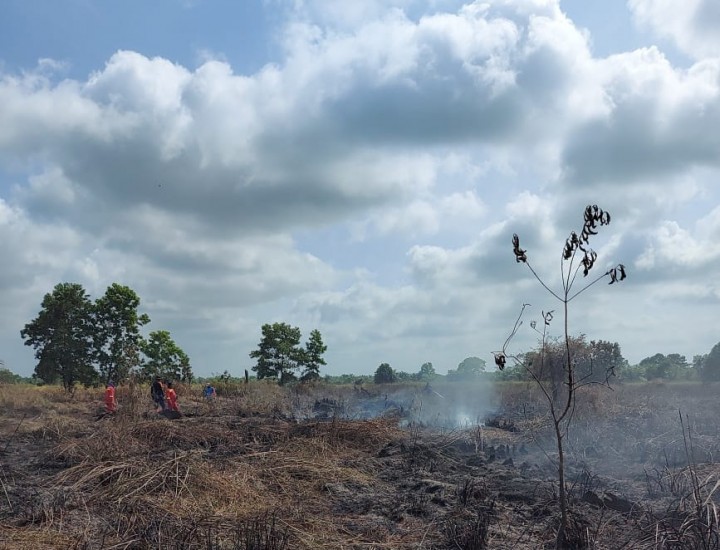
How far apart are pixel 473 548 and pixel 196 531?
2941 millimetres

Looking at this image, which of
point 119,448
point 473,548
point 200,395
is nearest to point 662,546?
point 473,548

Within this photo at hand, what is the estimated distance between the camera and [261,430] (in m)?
14.3

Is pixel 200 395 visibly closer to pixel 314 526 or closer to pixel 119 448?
pixel 119 448

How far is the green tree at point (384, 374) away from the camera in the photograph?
59894mm

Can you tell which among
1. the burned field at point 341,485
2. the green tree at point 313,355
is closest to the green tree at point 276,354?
the green tree at point 313,355

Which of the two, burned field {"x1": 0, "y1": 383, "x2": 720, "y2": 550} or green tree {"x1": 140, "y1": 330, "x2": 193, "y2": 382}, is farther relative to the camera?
green tree {"x1": 140, "y1": 330, "x2": 193, "y2": 382}

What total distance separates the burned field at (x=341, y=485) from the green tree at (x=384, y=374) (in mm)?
42159

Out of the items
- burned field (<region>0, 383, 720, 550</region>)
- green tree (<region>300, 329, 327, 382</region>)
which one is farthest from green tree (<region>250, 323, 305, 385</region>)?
burned field (<region>0, 383, 720, 550</region>)

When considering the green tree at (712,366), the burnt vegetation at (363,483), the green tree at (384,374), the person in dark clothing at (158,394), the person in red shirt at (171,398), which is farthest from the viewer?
the green tree at (384,374)

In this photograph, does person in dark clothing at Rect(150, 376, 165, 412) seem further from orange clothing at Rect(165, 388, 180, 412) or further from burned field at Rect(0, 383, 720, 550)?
burned field at Rect(0, 383, 720, 550)

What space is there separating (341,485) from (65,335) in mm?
31238

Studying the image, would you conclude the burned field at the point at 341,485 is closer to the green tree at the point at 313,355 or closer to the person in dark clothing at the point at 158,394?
the person in dark clothing at the point at 158,394

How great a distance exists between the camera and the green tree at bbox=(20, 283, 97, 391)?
118ft

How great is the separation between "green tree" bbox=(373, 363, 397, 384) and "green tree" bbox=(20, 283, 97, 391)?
98.1ft
